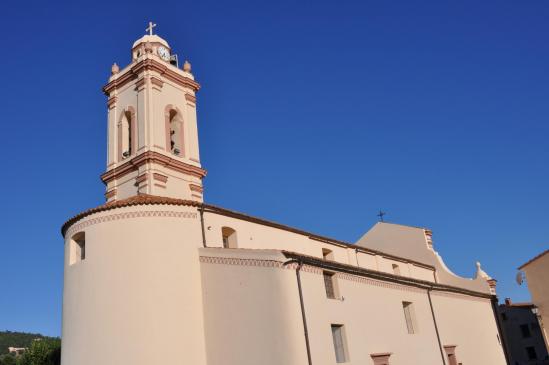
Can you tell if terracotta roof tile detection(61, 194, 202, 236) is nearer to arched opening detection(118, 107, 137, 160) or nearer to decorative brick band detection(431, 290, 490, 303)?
arched opening detection(118, 107, 137, 160)

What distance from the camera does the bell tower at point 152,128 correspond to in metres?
25.6

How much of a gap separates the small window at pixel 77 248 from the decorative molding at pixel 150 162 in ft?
19.8

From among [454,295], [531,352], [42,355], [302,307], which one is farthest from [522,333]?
[42,355]

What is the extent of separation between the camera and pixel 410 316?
24.8 metres

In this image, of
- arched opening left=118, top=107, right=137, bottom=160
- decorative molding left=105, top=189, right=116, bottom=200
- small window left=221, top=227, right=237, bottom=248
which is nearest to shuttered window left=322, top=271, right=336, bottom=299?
small window left=221, top=227, right=237, bottom=248

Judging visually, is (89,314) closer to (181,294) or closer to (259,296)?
(181,294)

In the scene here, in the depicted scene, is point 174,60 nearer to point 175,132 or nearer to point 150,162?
point 175,132

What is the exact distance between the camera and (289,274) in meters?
17.6

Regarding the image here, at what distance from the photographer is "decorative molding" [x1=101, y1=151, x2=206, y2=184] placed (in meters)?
25.2

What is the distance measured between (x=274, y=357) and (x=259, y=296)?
2065 mm

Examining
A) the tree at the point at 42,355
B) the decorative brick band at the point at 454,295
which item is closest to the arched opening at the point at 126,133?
the tree at the point at 42,355

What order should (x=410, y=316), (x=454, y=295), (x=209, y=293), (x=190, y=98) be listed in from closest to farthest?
(x=209, y=293) < (x=410, y=316) < (x=454, y=295) < (x=190, y=98)

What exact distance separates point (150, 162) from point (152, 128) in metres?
2.13

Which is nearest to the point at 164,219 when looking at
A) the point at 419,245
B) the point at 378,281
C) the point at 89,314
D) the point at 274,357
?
the point at 89,314
